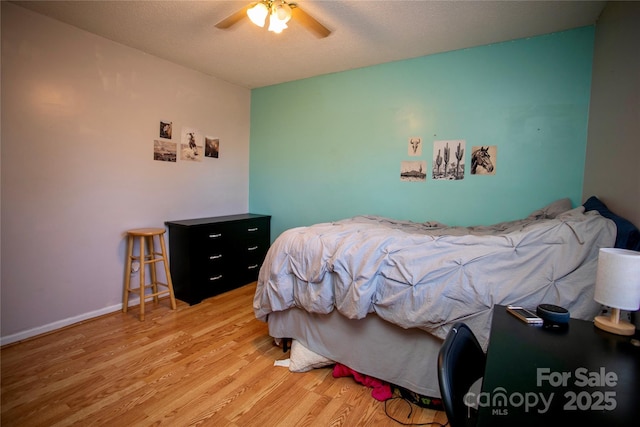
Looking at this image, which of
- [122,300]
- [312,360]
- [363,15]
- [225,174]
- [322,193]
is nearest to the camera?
[312,360]

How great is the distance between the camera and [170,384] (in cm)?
180

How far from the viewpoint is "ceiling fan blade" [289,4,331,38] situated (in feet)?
5.82

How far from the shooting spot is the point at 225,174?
3758 millimetres

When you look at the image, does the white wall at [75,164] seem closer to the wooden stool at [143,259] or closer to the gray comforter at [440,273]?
the wooden stool at [143,259]

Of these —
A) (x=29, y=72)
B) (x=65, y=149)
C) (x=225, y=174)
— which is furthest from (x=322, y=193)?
(x=29, y=72)

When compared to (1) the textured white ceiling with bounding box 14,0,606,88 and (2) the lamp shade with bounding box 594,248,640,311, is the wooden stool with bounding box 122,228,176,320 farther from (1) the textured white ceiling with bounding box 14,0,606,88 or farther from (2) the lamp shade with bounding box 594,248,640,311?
(2) the lamp shade with bounding box 594,248,640,311

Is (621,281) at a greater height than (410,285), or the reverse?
(621,281)

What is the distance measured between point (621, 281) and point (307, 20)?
6.64 ft

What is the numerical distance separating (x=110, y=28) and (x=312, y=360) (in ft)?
9.97

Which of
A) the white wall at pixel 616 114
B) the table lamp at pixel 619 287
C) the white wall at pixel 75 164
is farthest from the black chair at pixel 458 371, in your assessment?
the white wall at pixel 75 164

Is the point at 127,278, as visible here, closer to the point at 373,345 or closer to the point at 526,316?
the point at 373,345

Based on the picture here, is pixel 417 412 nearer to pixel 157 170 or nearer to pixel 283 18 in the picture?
pixel 283 18

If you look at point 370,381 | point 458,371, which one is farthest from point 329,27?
point 370,381

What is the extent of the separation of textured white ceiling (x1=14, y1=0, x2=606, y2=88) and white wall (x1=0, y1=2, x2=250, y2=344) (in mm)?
217
